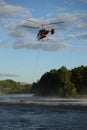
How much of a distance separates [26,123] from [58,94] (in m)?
128

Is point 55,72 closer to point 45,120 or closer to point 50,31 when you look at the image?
point 50,31

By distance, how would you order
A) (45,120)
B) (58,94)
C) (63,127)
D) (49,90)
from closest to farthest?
(63,127) → (45,120) → (58,94) → (49,90)

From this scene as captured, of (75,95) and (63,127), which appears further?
(75,95)

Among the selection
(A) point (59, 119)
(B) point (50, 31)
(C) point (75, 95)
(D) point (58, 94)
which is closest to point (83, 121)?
(A) point (59, 119)

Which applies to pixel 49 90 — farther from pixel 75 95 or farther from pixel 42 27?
pixel 42 27

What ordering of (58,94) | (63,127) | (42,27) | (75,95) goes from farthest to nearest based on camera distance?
(58,94), (75,95), (42,27), (63,127)

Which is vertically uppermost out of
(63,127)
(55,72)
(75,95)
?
(55,72)

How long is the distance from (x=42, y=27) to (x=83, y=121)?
2150 cm

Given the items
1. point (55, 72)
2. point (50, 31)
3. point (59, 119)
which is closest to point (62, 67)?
point (55, 72)

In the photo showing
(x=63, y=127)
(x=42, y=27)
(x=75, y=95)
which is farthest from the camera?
(x=75, y=95)

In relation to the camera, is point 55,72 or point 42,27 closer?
point 42,27

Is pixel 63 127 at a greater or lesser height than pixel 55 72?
lesser

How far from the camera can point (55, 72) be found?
626ft

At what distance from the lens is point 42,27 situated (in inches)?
2751
